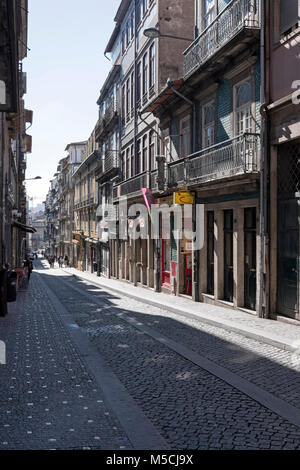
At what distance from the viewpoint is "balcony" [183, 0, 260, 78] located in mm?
13562

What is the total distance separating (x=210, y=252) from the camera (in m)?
17.4

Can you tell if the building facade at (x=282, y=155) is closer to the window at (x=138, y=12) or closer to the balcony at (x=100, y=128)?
the window at (x=138, y=12)

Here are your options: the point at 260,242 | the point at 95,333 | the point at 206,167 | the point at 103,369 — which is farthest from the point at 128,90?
the point at 103,369

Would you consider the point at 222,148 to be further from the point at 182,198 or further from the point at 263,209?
the point at 182,198

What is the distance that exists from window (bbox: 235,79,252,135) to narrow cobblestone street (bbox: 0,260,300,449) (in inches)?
246

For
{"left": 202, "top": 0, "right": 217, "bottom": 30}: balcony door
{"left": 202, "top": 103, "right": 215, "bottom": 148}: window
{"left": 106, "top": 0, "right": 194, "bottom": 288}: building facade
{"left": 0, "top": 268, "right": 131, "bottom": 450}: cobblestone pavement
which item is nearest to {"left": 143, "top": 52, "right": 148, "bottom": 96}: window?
{"left": 106, "top": 0, "right": 194, "bottom": 288}: building facade

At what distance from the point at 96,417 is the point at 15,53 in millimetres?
7684

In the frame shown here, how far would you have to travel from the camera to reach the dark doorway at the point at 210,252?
1717 cm

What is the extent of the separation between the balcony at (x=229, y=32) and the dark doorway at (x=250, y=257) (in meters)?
4.73

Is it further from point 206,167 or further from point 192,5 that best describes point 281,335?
point 192,5

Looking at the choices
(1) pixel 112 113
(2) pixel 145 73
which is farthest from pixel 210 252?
(1) pixel 112 113

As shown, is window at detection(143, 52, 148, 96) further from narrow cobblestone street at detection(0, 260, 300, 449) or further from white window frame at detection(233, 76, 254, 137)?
narrow cobblestone street at detection(0, 260, 300, 449)

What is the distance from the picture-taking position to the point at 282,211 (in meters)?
12.6

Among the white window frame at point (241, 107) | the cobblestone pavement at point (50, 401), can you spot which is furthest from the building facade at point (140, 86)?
the cobblestone pavement at point (50, 401)
